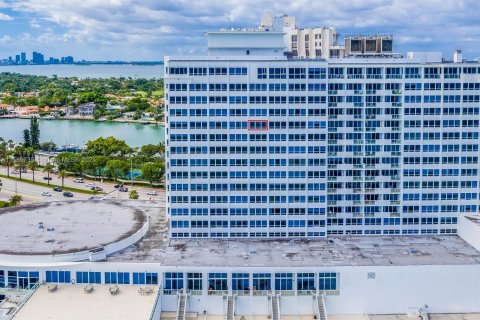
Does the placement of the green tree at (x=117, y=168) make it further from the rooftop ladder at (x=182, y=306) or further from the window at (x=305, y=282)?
the window at (x=305, y=282)

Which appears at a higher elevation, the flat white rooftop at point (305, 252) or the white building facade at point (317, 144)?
the white building facade at point (317, 144)

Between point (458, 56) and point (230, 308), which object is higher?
point (458, 56)

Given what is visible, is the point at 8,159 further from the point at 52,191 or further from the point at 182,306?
the point at 182,306

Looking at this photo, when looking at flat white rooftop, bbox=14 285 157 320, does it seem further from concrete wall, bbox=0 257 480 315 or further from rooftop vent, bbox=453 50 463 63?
rooftop vent, bbox=453 50 463 63

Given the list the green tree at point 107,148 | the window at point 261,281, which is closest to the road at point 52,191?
the green tree at point 107,148

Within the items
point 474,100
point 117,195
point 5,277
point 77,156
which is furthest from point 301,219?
point 77,156

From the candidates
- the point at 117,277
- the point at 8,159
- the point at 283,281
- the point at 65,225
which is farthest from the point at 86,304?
the point at 8,159
